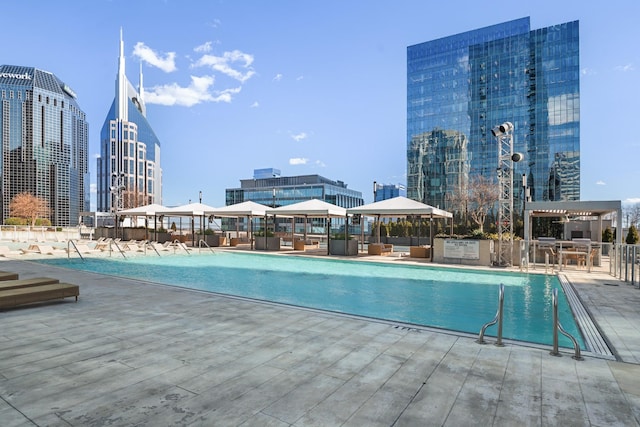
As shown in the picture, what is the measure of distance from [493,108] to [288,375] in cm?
6471

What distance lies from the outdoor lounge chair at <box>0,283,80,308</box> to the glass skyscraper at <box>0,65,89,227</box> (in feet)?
355

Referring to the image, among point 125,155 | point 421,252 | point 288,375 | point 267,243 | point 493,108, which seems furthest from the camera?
point 125,155

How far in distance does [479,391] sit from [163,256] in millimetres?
15894

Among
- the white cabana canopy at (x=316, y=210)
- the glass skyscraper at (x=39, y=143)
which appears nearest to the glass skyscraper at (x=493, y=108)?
the white cabana canopy at (x=316, y=210)

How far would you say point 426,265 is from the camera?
12969 millimetres

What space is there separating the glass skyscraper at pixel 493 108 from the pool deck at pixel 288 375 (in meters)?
51.7

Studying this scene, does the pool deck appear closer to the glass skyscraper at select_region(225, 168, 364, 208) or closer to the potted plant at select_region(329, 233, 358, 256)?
the potted plant at select_region(329, 233, 358, 256)

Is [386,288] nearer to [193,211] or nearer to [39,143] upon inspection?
[193,211]

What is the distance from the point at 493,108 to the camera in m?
59.1

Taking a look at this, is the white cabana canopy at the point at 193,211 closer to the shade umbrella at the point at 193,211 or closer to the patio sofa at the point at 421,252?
the shade umbrella at the point at 193,211

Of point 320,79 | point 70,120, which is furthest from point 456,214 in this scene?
point 70,120

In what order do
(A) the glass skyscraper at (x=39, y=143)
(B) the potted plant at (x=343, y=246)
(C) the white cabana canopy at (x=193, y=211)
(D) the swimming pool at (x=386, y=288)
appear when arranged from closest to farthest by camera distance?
(D) the swimming pool at (x=386, y=288), (B) the potted plant at (x=343, y=246), (C) the white cabana canopy at (x=193, y=211), (A) the glass skyscraper at (x=39, y=143)

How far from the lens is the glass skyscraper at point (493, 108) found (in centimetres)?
5506

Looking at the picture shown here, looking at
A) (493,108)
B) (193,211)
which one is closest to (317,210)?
(193,211)
